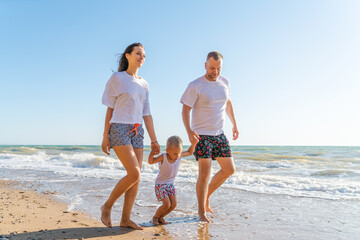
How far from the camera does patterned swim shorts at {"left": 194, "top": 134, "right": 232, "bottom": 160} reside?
12.1ft

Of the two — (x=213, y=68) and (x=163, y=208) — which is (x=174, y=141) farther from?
(x=213, y=68)

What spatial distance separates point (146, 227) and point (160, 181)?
52cm

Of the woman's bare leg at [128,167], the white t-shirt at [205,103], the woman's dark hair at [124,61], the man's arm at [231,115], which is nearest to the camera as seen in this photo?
the woman's bare leg at [128,167]

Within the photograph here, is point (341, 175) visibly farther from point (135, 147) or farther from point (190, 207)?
point (135, 147)

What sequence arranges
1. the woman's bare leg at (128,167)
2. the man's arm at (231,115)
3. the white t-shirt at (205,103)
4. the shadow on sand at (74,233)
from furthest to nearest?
the man's arm at (231,115) → the white t-shirt at (205,103) → the woman's bare leg at (128,167) → the shadow on sand at (74,233)

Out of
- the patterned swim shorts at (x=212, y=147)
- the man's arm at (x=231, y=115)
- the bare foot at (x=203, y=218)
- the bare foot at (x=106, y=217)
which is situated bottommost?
the bare foot at (x=203, y=218)

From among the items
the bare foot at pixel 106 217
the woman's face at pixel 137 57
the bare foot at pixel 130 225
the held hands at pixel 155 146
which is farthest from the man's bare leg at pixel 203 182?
the woman's face at pixel 137 57

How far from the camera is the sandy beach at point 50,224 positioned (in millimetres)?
2886

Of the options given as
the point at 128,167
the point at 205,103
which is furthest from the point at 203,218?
the point at 205,103

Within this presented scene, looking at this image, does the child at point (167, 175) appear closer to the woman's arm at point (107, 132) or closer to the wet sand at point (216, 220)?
the wet sand at point (216, 220)

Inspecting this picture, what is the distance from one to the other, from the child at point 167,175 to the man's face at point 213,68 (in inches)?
33.8

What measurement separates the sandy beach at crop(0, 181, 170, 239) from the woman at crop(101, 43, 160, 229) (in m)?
0.19

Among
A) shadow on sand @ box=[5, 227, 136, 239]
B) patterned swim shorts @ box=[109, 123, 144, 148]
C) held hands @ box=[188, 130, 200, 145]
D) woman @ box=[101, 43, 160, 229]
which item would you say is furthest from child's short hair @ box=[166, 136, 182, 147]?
shadow on sand @ box=[5, 227, 136, 239]

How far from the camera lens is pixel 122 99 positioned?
3035mm
